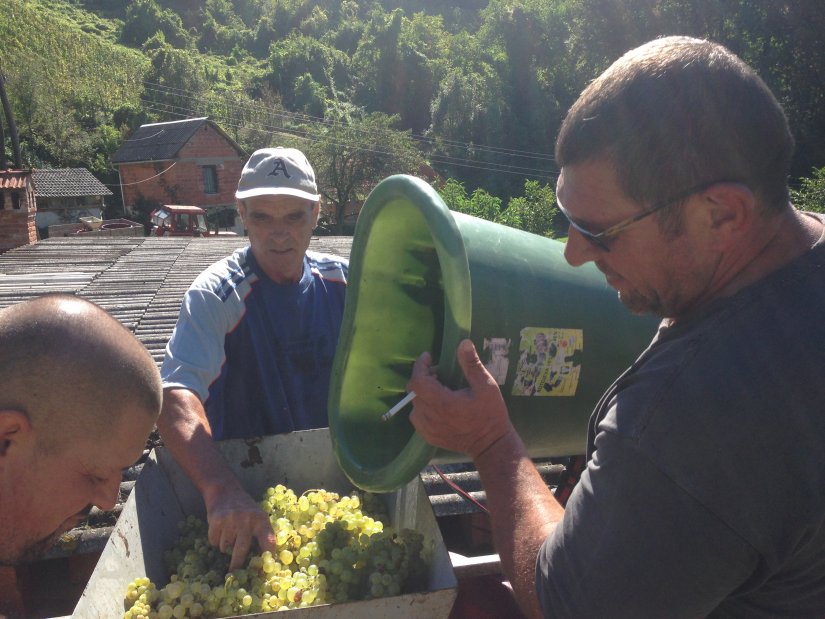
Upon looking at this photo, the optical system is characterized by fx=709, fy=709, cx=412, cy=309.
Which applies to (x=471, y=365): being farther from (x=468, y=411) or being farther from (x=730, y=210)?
(x=730, y=210)

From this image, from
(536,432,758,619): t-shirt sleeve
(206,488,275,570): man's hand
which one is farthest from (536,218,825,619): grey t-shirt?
(206,488,275,570): man's hand

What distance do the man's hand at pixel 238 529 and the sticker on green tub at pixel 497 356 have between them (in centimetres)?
72

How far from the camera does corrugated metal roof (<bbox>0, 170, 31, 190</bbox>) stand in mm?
12203

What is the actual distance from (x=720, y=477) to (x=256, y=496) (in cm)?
150

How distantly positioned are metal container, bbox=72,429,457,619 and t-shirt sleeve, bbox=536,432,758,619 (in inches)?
16.2

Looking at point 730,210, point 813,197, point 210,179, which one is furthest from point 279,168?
point 210,179

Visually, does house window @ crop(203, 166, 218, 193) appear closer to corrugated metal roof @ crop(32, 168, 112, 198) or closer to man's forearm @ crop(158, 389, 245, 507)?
corrugated metal roof @ crop(32, 168, 112, 198)

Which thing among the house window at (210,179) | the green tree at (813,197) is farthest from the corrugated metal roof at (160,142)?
the green tree at (813,197)

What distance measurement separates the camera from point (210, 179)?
3681 centimetres

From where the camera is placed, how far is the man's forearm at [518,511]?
142 cm

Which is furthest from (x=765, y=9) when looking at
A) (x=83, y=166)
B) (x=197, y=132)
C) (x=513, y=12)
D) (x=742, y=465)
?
(x=742, y=465)

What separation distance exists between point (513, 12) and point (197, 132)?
26.8m

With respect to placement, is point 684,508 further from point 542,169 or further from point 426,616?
point 542,169

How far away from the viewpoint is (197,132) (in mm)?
35531
